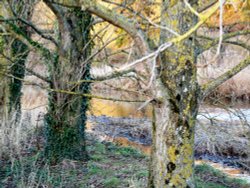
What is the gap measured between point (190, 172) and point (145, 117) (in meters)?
9.75

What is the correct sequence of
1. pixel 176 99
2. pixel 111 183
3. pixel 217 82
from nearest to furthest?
pixel 176 99
pixel 217 82
pixel 111 183

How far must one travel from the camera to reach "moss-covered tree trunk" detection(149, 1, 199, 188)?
178 inches

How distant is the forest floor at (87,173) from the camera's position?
6086mm

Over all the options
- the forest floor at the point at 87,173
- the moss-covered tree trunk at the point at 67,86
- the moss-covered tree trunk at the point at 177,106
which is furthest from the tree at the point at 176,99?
the moss-covered tree trunk at the point at 67,86

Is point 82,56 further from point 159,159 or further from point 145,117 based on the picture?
point 145,117

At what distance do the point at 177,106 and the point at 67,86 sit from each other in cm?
269

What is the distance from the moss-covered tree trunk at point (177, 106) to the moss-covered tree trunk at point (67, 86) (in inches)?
97.9

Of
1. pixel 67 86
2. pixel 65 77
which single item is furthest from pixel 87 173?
pixel 65 77

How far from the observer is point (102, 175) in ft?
22.0

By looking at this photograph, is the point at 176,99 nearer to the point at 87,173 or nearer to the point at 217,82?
the point at 217,82

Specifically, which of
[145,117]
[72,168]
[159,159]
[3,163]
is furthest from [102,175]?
[145,117]

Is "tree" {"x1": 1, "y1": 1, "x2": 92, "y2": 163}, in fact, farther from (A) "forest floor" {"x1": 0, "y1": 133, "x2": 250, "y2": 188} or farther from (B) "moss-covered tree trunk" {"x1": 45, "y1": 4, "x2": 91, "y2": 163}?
(A) "forest floor" {"x1": 0, "y1": 133, "x2": 250, "y2": 188}

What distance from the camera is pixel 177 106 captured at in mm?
4527

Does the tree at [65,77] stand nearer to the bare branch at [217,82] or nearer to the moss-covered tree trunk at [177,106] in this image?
the moss-covered tree trunk at [177,106]
